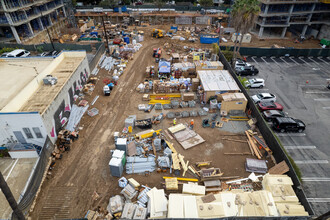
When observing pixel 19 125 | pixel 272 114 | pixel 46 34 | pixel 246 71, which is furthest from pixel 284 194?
pixel 46 34

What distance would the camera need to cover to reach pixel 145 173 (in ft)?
59.5

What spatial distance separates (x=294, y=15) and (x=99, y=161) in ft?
177

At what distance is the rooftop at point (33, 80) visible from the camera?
19906mm

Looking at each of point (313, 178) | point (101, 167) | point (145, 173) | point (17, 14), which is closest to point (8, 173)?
point (101, 167)

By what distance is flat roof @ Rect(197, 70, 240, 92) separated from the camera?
25.8m

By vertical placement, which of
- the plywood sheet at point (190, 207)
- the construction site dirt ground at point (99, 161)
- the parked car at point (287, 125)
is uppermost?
the plywood sheet at point (190, 207)

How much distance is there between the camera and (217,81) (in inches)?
1071

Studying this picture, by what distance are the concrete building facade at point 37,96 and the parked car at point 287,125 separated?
2358cm

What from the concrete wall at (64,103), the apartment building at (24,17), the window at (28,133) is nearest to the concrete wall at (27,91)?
the window at (28,133)

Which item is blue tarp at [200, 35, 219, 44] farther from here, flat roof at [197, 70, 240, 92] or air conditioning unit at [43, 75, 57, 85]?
air conditioning unit at [43, 75, 57, 85]

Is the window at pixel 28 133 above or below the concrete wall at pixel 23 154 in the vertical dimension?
above

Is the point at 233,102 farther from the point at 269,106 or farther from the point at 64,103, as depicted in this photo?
the point at 64,103

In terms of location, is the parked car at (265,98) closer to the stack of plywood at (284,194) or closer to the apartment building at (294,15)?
the stack of plywood at (284,194)

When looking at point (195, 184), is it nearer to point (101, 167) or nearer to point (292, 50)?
point (101, 167)
